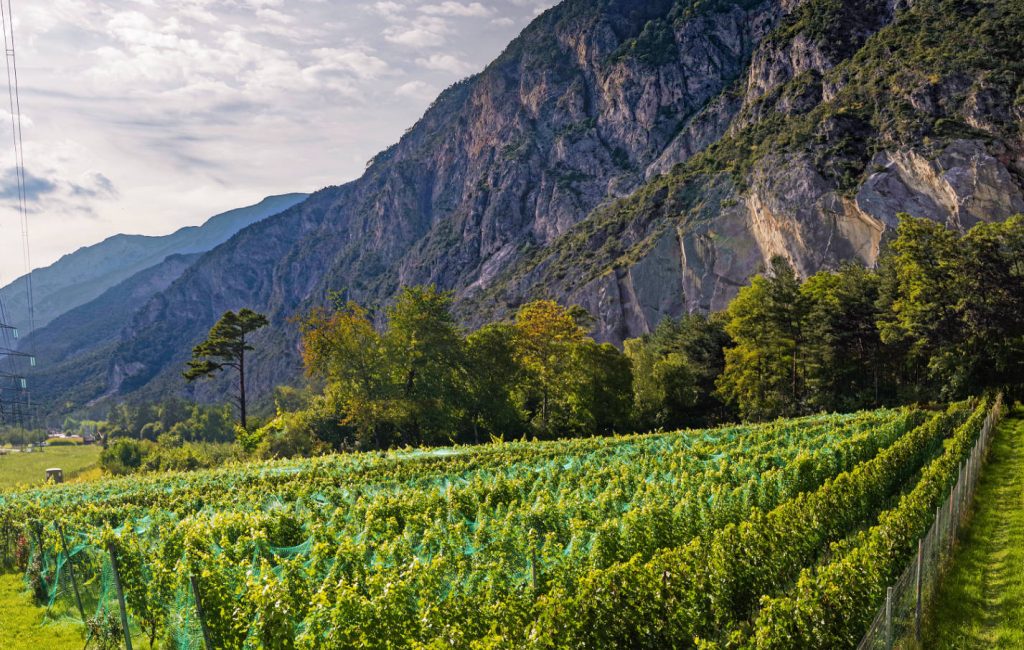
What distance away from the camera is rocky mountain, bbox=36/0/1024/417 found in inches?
3056

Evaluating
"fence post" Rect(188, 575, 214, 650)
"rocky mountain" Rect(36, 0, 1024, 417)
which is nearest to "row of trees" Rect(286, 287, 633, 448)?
"fence post" Rect(188, 575, 214, 650)

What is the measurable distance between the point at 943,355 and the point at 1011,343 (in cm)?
398

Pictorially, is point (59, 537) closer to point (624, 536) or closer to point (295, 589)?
point (295, 589)

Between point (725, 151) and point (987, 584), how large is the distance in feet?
353

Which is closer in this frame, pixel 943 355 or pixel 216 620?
pixel 216 620

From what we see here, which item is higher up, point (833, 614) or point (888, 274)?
point (888, 274)

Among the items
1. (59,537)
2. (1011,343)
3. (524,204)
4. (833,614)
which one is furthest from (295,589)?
(524,204)

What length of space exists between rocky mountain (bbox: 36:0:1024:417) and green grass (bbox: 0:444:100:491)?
3137 centimetres

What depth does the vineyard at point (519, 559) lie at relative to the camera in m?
7.84

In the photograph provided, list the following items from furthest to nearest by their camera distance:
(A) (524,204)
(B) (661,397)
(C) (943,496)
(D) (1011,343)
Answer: (A) (524,204), (B) (661,397), (D) (1011,343), (C) (943,496)

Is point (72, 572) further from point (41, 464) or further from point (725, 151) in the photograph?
point (725, 151)

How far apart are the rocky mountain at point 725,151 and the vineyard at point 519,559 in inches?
2683

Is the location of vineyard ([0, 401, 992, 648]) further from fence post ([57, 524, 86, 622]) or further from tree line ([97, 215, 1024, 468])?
tree line ([97, 215, 1024, 468])

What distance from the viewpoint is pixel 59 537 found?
14.4 metres
